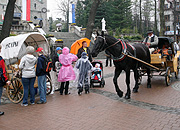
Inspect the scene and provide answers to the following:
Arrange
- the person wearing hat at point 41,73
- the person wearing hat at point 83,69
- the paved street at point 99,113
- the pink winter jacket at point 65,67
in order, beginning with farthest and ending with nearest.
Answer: the person wearing hat at point 83,69 < the pink winter jacket at point 65,67 < the person wearing hat at point 41,73 < the paved street at point 99,113

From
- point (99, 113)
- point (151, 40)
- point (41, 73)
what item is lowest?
point (99, 113)

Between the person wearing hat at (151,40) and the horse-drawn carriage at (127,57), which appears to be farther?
the person wearing hat at (151,40)

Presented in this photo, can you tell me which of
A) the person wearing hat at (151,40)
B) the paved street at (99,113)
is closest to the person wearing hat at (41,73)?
the paved street at (99,113)

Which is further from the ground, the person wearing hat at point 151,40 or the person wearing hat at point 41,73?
the person wearing hat at point 151,40

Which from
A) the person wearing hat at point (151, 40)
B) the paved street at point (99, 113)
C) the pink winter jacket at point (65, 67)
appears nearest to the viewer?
the paved street at point (99, 113)

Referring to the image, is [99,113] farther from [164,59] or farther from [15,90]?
[164,59]

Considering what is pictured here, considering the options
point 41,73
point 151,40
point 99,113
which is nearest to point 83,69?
point 41,73

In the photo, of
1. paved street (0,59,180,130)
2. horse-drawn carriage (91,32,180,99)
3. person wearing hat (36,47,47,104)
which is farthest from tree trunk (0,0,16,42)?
horse-drawn carriage (91,32,180,99)

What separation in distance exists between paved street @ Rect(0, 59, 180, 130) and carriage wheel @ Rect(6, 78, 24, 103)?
1.08ft

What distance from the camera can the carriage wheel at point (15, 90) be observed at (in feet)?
23.3

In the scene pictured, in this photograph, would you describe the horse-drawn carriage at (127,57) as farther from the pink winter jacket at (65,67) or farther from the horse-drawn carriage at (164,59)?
the pink winter jacket at (65,67)

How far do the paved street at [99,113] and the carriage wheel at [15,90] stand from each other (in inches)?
12.9

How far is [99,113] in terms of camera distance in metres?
5.94

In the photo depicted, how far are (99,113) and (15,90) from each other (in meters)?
3.27
